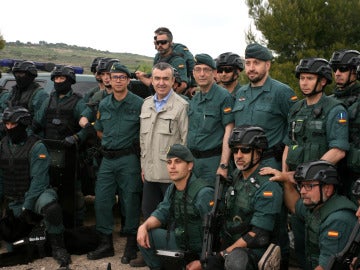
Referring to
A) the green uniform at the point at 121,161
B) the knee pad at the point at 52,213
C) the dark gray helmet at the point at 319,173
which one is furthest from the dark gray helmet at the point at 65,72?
the dark gray helmet at the point at 319,173

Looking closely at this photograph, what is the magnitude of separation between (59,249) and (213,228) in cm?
235

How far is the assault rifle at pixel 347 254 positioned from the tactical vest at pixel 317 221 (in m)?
0.42

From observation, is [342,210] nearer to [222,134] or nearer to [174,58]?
[222,134]

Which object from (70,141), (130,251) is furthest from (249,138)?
Result: (70,141)

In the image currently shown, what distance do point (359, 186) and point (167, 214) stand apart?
1.99 meters

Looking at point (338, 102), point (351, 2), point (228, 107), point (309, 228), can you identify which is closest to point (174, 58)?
point (228, 107)

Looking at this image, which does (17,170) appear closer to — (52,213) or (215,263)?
(52,213)

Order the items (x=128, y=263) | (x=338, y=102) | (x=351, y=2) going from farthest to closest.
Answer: (x=351, y=2) < (x=128, y=263) < (x=338, y=102)

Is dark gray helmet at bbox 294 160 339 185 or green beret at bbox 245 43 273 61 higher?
green beret at bbox 245 43 273 61

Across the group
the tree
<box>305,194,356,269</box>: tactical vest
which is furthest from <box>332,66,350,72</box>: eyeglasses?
the tree

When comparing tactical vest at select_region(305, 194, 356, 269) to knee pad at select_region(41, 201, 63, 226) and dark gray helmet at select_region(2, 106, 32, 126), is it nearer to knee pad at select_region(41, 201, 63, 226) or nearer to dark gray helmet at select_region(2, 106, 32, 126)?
knee pad at select_region(41, 201, 63, 226)

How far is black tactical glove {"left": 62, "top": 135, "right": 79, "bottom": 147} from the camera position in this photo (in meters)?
7.10

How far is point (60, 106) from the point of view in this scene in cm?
740

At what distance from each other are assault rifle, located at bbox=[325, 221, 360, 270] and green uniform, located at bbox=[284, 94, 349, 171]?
3.72 feet
